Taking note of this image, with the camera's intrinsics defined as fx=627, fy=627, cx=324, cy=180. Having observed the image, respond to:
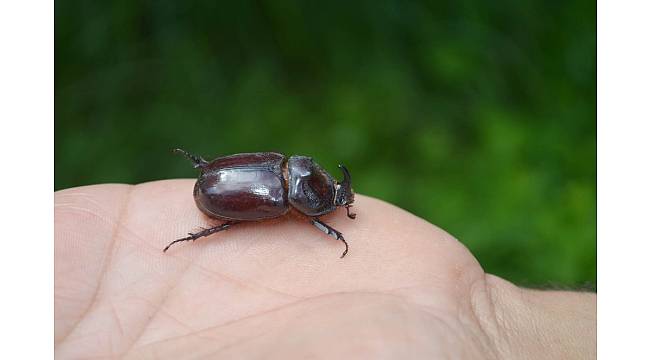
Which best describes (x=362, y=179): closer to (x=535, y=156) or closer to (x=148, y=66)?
(x=535, y=156)

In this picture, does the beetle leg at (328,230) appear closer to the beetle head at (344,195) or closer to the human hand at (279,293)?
the human hand at (279,293)

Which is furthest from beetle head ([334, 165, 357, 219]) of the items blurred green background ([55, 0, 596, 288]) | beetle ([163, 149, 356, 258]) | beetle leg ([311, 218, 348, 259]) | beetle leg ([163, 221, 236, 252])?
blurred green background ([55, 0, 596, 288])

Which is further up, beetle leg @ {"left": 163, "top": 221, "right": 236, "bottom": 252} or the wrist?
beetle leg @ {"left": 163, "top": 221, "right": 236, "bottom": 252}

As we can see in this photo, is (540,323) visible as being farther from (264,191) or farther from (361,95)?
(361,95)

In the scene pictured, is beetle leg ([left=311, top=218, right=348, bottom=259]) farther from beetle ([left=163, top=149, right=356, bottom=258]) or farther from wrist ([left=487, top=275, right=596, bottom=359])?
wrist ([left=487, top=275, right=596, bottom=359])

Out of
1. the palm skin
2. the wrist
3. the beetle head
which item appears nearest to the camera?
the palm skin
